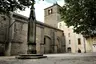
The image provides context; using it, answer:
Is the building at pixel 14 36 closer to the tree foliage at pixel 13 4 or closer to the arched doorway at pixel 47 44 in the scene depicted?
the arched doorway at pixel 47 44

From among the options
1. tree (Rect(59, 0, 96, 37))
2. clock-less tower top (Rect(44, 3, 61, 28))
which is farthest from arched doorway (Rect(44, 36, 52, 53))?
tree (Rect(59, 0, 96, 37))

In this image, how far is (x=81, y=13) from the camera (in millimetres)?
12078

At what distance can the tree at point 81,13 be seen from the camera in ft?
37.4

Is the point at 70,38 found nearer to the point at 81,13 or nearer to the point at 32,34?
the point at 81,13

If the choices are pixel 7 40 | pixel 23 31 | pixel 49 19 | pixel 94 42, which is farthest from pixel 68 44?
pixel 7 40

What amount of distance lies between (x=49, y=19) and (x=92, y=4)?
36.1 metres

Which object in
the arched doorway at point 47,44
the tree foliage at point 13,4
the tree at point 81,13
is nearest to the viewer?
the tree foliage at point 13,4

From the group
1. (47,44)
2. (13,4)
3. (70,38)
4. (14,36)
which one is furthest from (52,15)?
(13,4)

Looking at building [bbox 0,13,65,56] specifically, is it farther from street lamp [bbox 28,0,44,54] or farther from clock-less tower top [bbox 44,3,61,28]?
clock-less tower top [bbox 44,3,61,28]

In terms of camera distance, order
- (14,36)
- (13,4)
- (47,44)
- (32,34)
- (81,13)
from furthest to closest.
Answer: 1. (47,44)
2. (14,36)
3. (81,13)
4. (32,34)
5. (13,4)

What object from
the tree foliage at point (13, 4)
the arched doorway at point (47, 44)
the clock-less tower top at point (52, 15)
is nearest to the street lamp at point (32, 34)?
the tree foliage at point (13, 4)

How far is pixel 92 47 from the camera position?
33969 mm

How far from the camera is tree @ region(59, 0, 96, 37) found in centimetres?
1141

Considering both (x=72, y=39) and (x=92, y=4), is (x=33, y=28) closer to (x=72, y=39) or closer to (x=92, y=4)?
(x=92, y=4)
